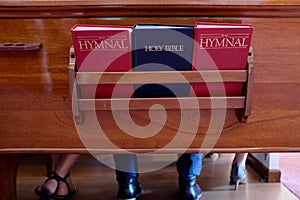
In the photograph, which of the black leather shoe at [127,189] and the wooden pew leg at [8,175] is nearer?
the wooden pew leg at [8,175]

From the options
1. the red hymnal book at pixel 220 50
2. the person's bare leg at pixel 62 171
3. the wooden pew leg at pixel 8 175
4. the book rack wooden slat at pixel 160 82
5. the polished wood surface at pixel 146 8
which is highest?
the polished wood surface at pixel 146 8

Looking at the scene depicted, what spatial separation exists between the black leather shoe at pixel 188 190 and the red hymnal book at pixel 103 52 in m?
0.72

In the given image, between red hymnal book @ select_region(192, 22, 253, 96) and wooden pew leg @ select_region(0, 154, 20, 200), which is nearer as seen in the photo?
red hymnal book @ select_region(192, 22, 253, 96)

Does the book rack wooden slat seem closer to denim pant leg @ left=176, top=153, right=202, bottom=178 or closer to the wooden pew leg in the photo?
the wooden pew leg

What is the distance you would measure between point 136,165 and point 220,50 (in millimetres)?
759

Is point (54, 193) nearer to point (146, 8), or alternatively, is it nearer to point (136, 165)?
point (136, 165)

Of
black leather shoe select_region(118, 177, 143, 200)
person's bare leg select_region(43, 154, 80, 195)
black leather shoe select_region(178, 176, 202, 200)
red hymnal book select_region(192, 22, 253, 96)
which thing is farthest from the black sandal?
red hymnal book select_region(192, 22, 253, 96)

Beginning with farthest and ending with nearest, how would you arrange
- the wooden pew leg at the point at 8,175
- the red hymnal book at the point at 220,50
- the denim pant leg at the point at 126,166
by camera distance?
1. the denim pant leg at the point at 126,166
2. the wooden pew leg at the point at 8,175
3. the red hymnal book at the point at 220,50

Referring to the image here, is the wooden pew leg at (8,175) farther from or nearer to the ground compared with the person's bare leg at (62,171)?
farther from the ground

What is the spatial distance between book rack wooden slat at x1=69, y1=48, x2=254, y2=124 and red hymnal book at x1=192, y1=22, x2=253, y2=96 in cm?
1

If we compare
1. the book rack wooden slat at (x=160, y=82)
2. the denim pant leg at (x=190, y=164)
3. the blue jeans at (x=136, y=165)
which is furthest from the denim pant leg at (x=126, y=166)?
the book rack wooden slat at (x=160, y=82)

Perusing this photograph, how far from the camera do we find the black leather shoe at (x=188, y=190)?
123cm

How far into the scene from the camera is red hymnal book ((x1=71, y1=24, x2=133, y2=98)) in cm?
56

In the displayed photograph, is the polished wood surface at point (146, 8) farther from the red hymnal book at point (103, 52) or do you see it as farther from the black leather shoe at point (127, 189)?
the black leather shoe at point (127, 189)
